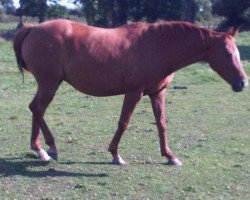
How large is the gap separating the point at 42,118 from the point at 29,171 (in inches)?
32.4

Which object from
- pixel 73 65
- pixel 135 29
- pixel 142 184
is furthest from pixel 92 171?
pixel 135 29

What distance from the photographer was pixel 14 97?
1487cm

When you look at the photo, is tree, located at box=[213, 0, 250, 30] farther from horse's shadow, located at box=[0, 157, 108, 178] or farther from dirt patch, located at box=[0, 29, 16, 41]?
horse's shadow, located at box=[0, 157, 108, 178]

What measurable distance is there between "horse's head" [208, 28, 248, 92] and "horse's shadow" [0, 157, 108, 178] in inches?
74.5

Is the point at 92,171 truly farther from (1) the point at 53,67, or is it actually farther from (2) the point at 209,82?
(2) the point at 209,82

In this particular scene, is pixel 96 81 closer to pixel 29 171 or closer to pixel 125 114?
pixel 125 114

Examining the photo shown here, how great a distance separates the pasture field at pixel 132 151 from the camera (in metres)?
7.11

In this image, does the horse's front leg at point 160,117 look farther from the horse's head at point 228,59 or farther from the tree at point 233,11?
the tree at point 233,11

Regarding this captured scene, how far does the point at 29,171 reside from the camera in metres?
7.80

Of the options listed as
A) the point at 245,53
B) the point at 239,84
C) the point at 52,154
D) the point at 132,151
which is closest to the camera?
the point at 239,84

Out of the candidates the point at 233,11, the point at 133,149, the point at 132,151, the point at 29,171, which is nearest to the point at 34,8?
the point at 233,11

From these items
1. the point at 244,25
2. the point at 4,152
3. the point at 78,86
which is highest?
the point at 78,86

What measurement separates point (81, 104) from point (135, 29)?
18.3ft

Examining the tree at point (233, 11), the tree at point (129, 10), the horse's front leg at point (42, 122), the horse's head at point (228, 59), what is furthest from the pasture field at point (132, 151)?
the tree at point (129, 10)
